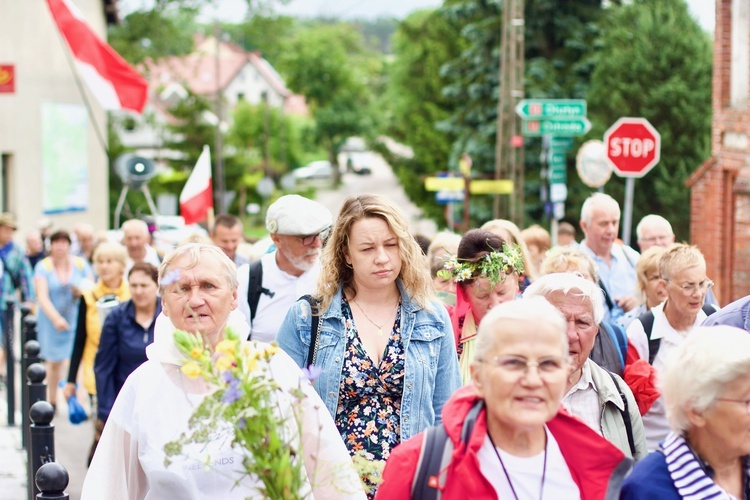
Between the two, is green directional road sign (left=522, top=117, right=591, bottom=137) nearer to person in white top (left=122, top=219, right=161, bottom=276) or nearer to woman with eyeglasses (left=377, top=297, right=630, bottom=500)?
person in white top (left=122, top=219, right=161, bottom=276)

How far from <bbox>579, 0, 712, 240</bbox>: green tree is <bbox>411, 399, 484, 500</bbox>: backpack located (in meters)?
26.1

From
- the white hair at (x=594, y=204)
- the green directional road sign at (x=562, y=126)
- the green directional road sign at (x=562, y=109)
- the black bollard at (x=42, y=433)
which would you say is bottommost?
the black bollard at (x=42, y=433)

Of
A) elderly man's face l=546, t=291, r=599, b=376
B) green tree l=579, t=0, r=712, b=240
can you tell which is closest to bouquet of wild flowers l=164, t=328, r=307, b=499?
elderly man's face l=546, t=291, r=599, b=376

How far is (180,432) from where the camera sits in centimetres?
394

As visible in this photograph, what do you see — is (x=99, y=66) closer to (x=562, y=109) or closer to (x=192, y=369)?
(x=562, y=109)

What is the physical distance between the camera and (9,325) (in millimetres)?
14039

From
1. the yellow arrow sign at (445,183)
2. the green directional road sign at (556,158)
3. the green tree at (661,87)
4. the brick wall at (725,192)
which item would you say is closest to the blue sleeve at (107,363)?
the brick wall at (725,192)

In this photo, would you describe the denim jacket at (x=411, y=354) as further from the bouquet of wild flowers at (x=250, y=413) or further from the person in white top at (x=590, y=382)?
the bouquet of wild flowers at (x=250, y=413)

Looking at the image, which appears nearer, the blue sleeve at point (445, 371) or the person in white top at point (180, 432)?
the person in white top at point (180, 432)

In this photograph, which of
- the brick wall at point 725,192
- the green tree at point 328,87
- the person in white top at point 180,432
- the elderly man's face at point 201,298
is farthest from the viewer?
the green tree at point 328,87

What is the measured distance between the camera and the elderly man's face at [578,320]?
4.66 metres

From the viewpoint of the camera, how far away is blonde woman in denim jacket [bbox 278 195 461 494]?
4676mm

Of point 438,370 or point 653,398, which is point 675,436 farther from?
point 653,398

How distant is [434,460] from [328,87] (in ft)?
326
